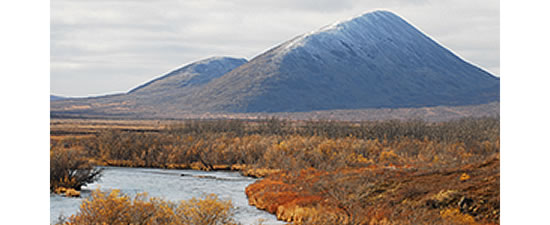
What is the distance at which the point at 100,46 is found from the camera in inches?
1200

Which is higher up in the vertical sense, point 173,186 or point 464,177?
point 464,177

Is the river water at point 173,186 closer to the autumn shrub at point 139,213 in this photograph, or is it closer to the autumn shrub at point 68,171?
the autumn shrub at point 68,171

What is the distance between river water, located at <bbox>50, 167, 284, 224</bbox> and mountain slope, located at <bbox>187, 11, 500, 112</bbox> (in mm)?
109361

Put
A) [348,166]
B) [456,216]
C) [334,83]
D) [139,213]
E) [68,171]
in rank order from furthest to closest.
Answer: [334,83]
[348,166]
[68,171]
[456,216]
[139,213]

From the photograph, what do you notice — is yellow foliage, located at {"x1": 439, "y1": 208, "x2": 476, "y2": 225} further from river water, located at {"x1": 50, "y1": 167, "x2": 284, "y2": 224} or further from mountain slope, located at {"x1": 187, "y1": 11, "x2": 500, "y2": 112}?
mountain slope, located at {"x1": 187, "y1": 11, "x2": 500, "y2": 112}

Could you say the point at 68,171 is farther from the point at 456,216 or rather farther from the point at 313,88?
the point at 313,88

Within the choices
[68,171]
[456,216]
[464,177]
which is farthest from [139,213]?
[68,171]

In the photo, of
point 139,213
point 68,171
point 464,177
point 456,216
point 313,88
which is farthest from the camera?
point 313,88

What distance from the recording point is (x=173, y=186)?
28594 millimetres

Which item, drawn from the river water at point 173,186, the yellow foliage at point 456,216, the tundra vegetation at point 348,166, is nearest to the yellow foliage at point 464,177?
the tundra vegetation at point 348,166

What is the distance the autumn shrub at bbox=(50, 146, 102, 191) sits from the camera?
86.9 ft

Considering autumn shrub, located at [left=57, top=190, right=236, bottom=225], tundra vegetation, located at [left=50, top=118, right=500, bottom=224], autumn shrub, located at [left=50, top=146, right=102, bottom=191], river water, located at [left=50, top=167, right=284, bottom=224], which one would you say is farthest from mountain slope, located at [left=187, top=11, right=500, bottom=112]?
autumn shrub, located at [left=57, top=190, right=236, bottom=225]

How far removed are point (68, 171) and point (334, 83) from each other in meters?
146
